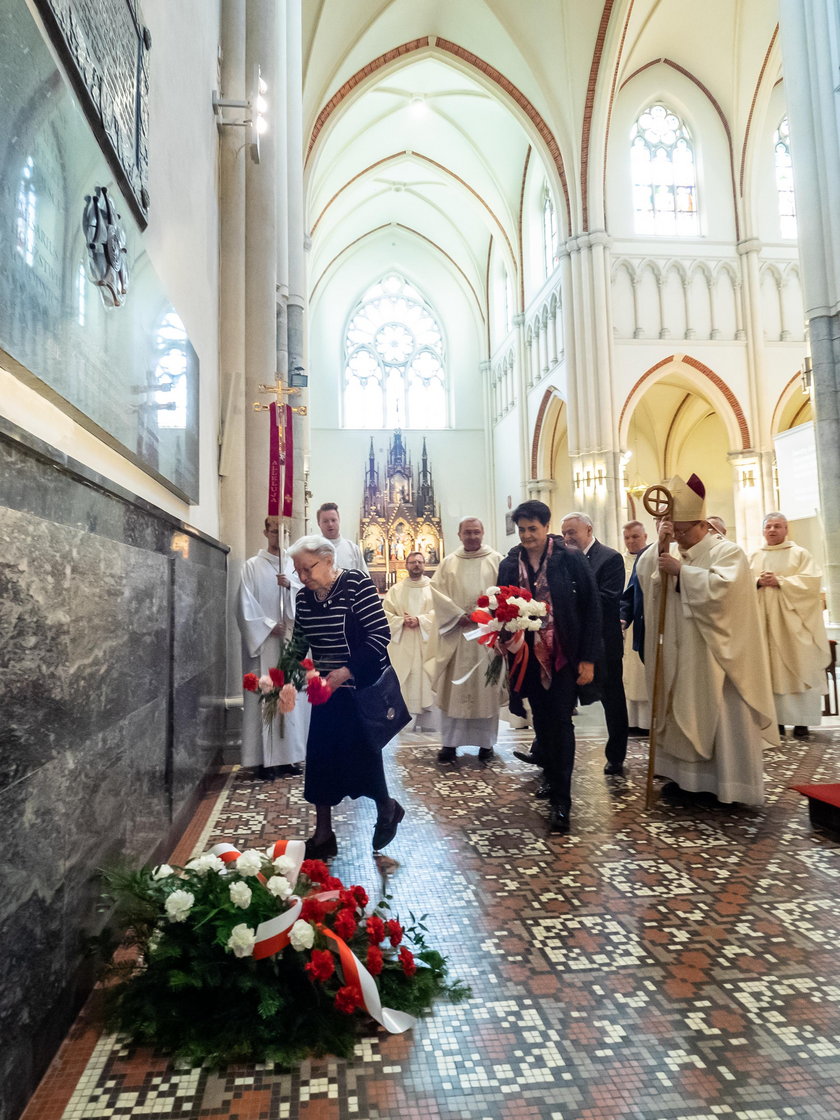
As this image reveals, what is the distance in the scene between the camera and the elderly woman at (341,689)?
121 inches

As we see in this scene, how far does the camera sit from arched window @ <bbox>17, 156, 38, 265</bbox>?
5.85 feet

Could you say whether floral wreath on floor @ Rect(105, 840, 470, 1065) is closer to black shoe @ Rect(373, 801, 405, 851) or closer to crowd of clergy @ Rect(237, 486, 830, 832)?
black shoe @ Rect(373, 801, 405, 851)

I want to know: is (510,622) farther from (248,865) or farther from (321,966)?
(321,966)

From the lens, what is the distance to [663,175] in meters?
15.4

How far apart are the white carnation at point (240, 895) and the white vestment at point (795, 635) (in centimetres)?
461

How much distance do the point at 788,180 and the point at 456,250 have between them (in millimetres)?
9841

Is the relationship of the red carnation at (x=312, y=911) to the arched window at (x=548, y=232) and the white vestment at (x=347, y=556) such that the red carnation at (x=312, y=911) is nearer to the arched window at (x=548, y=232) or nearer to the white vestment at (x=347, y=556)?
the white vestment at (x=347, y=556)

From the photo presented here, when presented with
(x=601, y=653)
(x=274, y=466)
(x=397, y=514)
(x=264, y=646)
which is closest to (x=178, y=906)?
(x=601, y=653)

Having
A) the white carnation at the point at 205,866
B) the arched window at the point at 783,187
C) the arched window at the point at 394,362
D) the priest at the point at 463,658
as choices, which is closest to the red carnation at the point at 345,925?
the white carnation at the point at 205,866


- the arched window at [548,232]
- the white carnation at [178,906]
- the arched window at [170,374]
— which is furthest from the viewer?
the arched window at [548,232]

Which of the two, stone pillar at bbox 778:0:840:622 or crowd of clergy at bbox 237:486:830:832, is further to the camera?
stone pillar at bbox 778:0:840:622

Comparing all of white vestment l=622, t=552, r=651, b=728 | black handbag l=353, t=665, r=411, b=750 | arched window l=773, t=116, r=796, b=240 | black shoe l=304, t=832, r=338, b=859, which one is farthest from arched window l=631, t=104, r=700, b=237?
black shoe l=304, t=832, r=338, b=859

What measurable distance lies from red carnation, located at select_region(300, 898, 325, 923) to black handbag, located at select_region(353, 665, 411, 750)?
1017 mm

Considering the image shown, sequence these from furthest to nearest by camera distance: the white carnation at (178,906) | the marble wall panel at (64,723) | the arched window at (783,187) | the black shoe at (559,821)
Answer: the arched window at (783,187) < the black shoe at (559,821) < the white carnation at (178,906) < the marble wall panel at (64,723)
